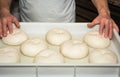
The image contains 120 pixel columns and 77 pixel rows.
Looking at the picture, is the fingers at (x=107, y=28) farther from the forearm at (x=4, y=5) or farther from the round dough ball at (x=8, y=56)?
the forearm at (x=4, y=5)

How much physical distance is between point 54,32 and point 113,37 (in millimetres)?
320

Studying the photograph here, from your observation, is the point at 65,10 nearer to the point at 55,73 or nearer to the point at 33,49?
the point at 33,49

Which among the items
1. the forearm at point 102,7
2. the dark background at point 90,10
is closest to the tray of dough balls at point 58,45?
the forearm at point 102,7

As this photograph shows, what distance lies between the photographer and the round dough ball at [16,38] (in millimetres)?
1108

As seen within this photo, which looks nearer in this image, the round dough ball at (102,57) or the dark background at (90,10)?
the round dough ball at (102,57)

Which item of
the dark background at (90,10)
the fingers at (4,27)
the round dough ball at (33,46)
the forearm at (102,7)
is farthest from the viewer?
the dark background at (90,10)

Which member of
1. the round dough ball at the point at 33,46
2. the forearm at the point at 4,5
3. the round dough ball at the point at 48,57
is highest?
the forearm at the point at 4,5

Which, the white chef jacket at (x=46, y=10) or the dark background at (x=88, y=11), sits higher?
the white chef jacket at (x=46, y=10)

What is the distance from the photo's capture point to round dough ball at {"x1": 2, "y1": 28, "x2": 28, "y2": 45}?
3.64ft

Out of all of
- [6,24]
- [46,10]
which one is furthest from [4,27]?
[46,10]

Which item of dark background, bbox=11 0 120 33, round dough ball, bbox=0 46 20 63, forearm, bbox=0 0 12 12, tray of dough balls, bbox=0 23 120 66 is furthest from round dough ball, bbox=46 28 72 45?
dark background, bbox=11 0 120 33

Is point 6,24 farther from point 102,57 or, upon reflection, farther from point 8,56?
Answer: point 102,57

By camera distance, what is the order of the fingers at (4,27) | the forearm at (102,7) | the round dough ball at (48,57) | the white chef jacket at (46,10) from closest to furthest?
the round dough ball at (48,57) < the fingers at (4,27) < the forearm at (102,7) < the white chef jacket at (46,10)

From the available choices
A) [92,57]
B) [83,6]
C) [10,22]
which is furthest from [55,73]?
[83,6]
